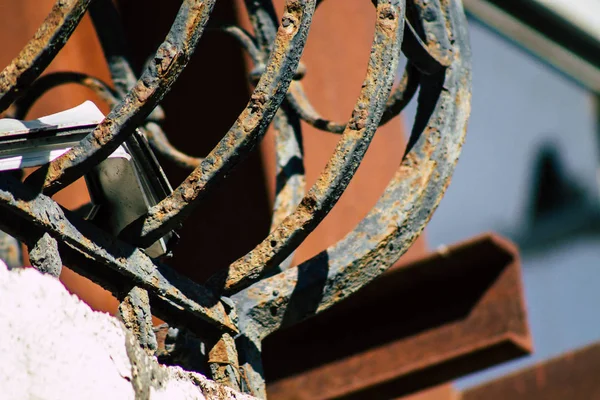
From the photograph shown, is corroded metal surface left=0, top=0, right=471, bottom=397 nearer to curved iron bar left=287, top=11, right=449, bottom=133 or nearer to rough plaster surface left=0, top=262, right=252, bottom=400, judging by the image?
curved iron bar left=287, top=11, right=449, bottom=133

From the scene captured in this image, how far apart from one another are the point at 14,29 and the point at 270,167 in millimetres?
881

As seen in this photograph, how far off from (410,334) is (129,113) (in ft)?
6.51

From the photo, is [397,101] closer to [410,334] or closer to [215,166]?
[215,166]

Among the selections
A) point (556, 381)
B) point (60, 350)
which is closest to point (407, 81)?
point (60, 350)

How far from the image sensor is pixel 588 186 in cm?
819

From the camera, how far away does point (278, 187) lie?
256 cm

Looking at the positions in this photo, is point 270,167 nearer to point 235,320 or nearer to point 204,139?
point 204,139

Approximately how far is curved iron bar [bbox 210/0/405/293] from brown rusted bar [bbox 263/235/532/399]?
143cm

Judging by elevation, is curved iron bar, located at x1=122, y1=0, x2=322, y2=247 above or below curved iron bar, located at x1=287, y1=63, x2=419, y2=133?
below

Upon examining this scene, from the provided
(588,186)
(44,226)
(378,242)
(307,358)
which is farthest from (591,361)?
(588,186)

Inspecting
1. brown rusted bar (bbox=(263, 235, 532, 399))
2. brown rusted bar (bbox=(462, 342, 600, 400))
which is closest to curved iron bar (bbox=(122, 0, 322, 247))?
brown rusted bar (bbox=(263, 235, 532, 399))

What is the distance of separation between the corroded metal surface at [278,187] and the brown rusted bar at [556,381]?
206 centimetres

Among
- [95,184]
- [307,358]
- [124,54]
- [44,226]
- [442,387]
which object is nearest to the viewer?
[44,226]

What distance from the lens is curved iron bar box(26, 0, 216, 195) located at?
1696 millimetres
